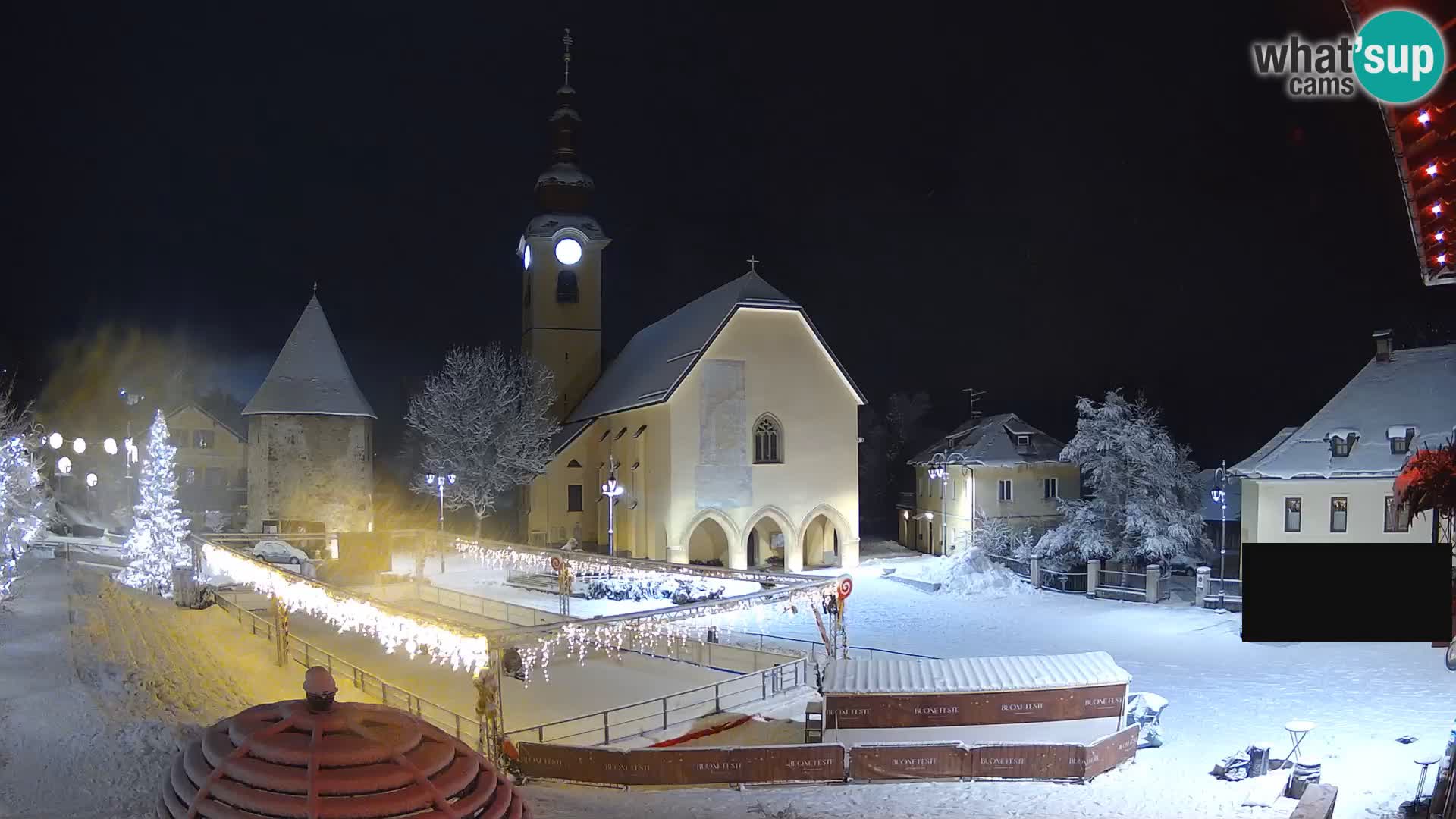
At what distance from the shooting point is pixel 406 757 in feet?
7.91

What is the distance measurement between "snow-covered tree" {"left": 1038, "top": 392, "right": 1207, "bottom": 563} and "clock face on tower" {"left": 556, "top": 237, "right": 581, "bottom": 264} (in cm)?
2667

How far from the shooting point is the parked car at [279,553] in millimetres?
33750

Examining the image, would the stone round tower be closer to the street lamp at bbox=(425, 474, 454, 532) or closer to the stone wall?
the stone wall

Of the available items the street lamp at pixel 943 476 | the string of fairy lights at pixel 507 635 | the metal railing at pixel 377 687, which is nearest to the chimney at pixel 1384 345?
the street lamp at pixel 943 476

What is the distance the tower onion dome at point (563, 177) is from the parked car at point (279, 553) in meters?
22.7

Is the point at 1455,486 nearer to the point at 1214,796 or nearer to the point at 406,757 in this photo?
the point at 406,757

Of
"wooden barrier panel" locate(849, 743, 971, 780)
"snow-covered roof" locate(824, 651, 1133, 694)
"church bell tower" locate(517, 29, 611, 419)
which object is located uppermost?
"church bell tower" locate(517, 29, 611, 419)

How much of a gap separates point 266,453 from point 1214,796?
38526 mm

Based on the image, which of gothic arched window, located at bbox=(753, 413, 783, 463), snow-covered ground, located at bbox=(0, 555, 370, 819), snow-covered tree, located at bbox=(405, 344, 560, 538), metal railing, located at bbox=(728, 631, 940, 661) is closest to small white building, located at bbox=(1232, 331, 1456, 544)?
metal railing, located at bbox=(728, 631, 940, 661)

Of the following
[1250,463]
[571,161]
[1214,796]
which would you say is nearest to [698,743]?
[1214,796]

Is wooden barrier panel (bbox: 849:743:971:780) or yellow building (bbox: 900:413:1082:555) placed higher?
yellow building (bbox: 900:413:1082:555)

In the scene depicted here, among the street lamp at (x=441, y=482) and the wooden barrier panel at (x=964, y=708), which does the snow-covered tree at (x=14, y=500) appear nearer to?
the street lamp at (x=441, y=482)

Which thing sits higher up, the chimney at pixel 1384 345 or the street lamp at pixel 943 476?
the chimney at pixel 1384 345

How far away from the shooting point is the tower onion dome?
4941cm
